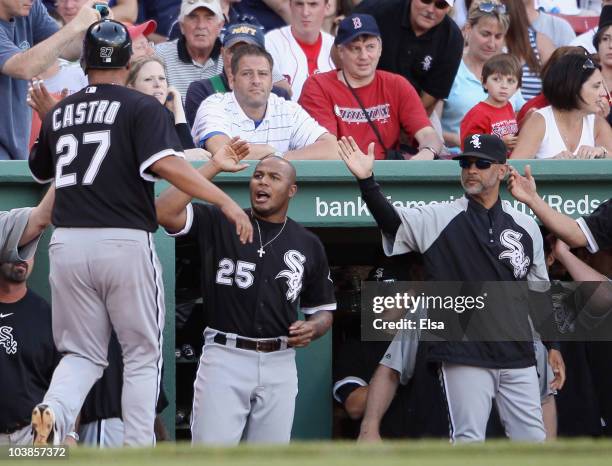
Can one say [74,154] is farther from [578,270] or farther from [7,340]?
[578,270]

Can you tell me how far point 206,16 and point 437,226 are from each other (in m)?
2.76

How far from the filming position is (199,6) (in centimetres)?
878

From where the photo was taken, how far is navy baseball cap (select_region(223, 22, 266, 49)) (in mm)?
8250

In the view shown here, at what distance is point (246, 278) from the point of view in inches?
262

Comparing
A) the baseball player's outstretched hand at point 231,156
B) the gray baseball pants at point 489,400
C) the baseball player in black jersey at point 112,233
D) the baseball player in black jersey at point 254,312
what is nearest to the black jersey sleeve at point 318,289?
the baseball player in black jersey at point 254,312

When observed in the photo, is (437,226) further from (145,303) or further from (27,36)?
(27,36)

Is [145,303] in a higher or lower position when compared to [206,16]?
lower

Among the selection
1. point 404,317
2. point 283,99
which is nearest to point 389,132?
point 283,99

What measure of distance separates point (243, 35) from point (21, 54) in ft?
5.01

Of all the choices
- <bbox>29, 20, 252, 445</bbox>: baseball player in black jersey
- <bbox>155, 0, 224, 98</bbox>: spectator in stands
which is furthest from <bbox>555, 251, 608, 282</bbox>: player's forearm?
<bbox>29, 20, 252, 445</bbox>: baseball player in black jersey

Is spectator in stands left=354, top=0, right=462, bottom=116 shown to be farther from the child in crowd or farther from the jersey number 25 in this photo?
the jersey number 25

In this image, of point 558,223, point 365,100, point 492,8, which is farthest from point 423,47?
point 558,223

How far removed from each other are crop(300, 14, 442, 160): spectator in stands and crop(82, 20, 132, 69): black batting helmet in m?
2.46

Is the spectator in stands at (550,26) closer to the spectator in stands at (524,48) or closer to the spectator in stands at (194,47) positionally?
the spectator in stands at (524,48)
